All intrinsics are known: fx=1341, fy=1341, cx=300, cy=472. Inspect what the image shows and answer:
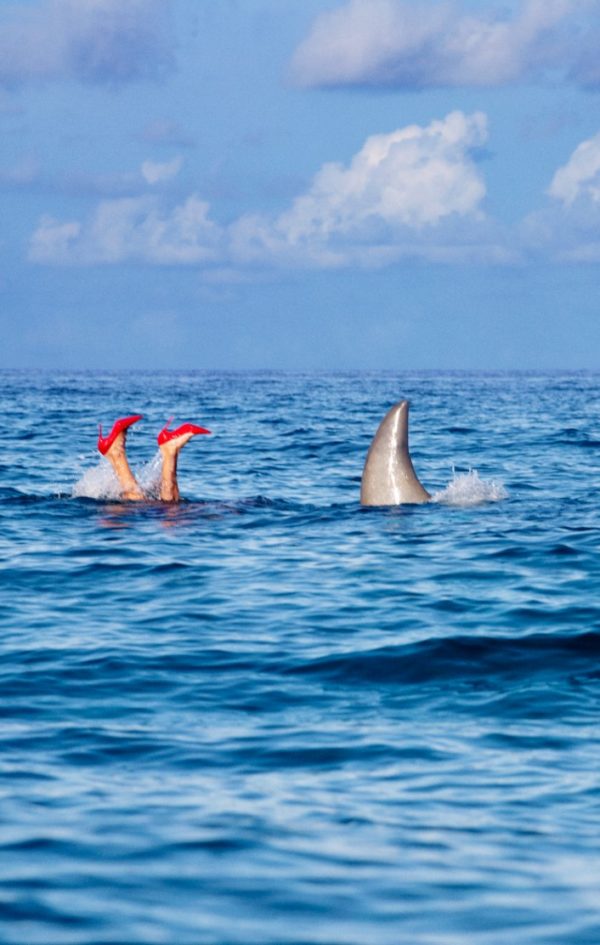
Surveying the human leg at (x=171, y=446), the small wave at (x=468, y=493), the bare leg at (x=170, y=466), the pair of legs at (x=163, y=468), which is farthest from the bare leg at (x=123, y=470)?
the small wave at (x=468, y=493)

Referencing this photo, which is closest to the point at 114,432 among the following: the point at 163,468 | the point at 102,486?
the point at 163,468

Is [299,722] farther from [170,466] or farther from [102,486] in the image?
[102,486]

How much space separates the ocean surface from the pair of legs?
0.47 metres

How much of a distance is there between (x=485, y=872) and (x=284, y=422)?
35.6 m

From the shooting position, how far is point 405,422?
17.7 metres

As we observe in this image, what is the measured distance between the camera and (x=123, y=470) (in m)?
18.8

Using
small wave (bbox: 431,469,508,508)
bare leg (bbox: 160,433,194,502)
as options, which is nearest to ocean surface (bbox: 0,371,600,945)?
small wave (bbox: 431,469,508,508)

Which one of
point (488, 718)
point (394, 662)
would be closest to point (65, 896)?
point (488, 718)

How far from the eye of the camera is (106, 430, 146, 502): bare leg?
1849cm

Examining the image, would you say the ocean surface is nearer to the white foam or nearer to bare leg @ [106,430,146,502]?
the white foam

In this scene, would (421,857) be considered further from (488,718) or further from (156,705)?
(156,705)

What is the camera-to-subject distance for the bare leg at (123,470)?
1849 cm

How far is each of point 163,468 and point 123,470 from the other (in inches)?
28.2

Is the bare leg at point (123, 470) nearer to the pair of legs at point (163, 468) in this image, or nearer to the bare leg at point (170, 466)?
the pair of legs at point (163, 468)
